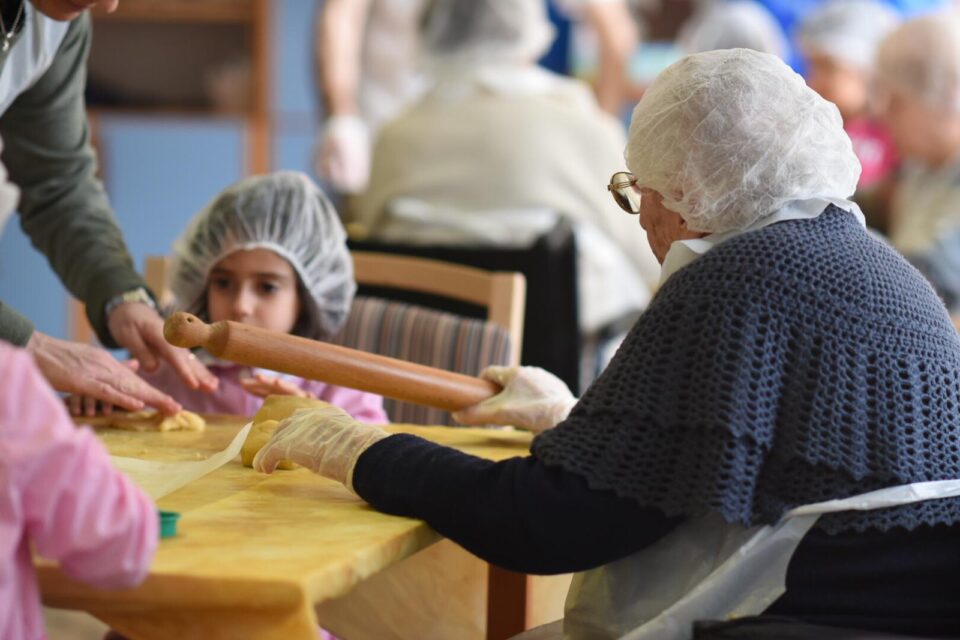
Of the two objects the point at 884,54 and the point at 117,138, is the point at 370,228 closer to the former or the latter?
the point at 884,54

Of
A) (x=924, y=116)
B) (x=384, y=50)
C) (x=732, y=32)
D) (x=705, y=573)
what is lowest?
(x=705, y=573)

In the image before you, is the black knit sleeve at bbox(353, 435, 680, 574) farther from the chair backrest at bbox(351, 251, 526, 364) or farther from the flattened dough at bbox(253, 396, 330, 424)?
the chair backrest at bbox(351, 251, 526, 364)

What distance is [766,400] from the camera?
4.15 ft

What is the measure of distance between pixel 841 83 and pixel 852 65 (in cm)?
8

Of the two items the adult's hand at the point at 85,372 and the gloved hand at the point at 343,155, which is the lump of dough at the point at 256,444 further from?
the gloved hand at the point at 343,155

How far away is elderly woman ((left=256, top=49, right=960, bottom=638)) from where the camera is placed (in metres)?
1.26

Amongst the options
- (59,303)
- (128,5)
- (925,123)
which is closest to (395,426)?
(925,123)

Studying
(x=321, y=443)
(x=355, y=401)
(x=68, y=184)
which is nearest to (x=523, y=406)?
(x=355, y=401)

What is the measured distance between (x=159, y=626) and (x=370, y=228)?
2.34 meters

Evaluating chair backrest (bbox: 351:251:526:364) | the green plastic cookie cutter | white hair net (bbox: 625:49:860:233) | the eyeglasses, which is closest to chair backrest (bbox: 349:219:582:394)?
chair backrest (bbox: 351:251:526:364)

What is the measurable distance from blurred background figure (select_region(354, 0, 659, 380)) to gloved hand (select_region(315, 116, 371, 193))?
0.71 metres

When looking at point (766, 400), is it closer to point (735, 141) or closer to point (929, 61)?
point (735, 141)

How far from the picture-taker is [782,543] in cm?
128

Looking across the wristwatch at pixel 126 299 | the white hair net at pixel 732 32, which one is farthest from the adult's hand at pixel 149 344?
the white hair net at pixel 732 32
